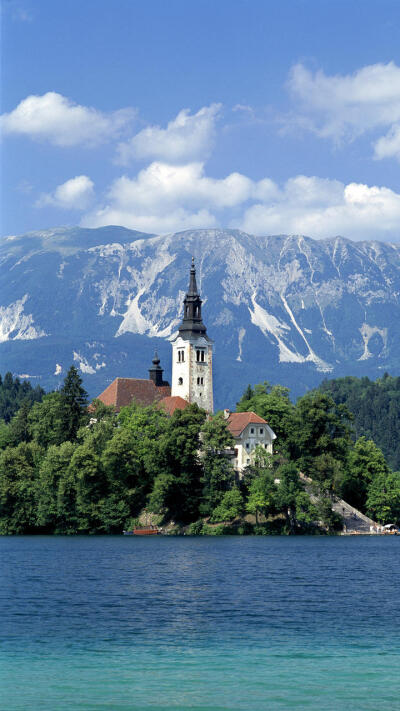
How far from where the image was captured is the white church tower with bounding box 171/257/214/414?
156250 millimetres

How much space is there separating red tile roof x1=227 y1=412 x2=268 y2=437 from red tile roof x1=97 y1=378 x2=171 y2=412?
21.5 meters

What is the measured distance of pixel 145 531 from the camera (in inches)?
4486

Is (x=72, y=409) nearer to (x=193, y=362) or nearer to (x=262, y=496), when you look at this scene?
(x=262, y=496)

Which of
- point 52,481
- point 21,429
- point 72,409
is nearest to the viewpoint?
point 52,481

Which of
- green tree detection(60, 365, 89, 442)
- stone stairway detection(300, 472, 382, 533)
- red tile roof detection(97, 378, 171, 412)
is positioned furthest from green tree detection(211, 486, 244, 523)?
red tile roof detection(97, 378, 171, 412)

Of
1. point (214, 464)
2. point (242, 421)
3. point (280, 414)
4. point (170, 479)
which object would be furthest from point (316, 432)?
point (170, 479)

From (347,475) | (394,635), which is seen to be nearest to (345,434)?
(347,475)

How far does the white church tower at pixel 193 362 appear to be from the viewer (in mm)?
156250

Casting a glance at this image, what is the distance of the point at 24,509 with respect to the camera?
118562 millimetres

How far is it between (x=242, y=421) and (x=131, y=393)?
2903cm

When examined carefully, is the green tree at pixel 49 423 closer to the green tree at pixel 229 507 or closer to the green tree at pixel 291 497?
the green tree at pixel 229 507

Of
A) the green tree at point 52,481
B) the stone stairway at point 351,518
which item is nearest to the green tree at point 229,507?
the stone stairway at point 351,518

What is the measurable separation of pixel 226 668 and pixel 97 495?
8315 cm

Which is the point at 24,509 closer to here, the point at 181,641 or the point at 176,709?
the point at 181,641
